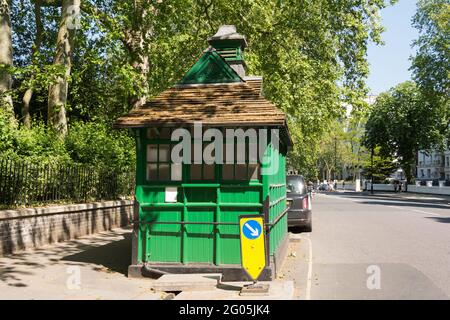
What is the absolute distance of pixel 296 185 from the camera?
628 inches

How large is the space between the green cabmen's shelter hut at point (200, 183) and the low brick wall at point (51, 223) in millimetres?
3861

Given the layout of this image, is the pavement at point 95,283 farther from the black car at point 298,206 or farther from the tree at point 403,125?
the tree at point 403,125

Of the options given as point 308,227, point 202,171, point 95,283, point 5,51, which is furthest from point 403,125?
point 95,283

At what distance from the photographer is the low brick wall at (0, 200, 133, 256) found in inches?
423

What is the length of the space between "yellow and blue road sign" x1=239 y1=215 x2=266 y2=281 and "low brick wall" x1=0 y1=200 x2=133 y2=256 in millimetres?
5956

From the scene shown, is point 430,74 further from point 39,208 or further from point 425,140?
point 39,208

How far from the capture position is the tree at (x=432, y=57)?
4484cm

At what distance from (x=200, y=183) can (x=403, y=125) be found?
6151 cm

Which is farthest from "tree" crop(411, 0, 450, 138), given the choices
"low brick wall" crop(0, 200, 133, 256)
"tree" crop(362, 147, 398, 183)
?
"low brick wall" crop(0, 200, 133, 256)

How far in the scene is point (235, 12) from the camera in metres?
21.5

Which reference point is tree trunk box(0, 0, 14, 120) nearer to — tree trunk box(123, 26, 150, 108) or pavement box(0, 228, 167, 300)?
tree trunk box(123, 26, 150, 108)

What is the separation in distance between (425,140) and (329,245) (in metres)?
56.4

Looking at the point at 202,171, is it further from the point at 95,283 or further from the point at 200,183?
the point at 95,283

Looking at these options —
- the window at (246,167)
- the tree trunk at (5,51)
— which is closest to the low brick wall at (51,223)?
the tree trunk at (5,51)
